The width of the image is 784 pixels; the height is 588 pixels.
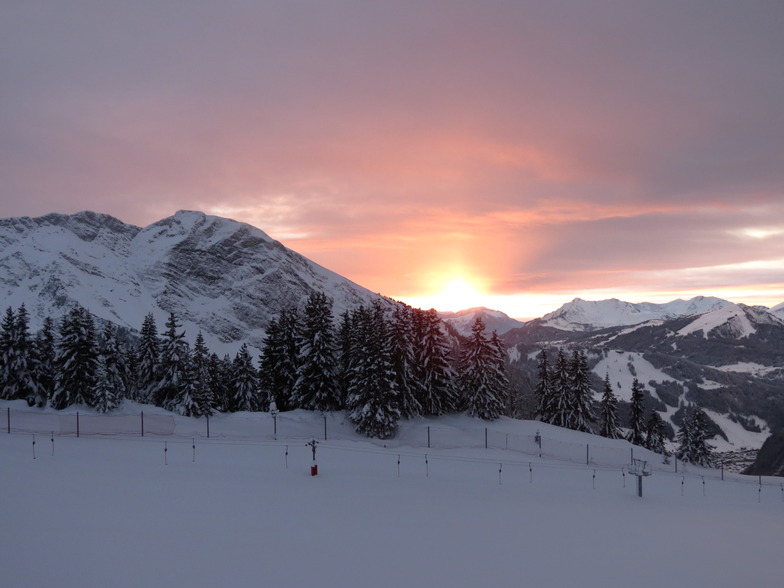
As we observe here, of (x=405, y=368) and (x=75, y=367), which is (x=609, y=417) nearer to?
(x=405, y=368)

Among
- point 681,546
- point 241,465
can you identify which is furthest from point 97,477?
point 681,546

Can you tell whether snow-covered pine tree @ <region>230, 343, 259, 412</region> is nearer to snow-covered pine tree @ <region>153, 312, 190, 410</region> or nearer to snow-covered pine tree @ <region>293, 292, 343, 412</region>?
snow-covered pine tree @ <region>153, 312, 190, 410</region>

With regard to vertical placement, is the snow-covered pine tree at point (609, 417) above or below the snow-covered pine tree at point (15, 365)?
below

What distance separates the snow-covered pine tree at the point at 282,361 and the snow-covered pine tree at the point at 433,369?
40.1 feet

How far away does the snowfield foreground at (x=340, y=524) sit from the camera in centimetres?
1511

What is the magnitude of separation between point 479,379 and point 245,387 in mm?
27041

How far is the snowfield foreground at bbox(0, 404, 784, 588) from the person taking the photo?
49.6 feet

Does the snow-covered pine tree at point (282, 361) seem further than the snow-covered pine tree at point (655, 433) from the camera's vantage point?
No

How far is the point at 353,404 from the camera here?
47.1m

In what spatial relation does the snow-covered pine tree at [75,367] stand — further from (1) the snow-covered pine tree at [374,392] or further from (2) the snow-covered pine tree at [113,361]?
(1) the snow-covered pine tree at [374,392]

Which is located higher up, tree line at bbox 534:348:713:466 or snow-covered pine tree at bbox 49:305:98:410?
snow-covered pine tree at bbox 49:305:98:410

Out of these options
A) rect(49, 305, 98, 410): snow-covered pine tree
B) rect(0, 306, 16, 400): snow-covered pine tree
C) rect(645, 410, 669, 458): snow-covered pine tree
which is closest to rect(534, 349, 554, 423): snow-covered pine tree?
rect(645, 410, 669, 458): snow-covered pine tree

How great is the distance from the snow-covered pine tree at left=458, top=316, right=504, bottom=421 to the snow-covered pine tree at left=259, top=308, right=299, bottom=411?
1710 centimetres

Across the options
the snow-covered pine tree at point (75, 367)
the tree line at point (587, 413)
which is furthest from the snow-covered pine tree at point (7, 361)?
the tree line at point (587, 413)
